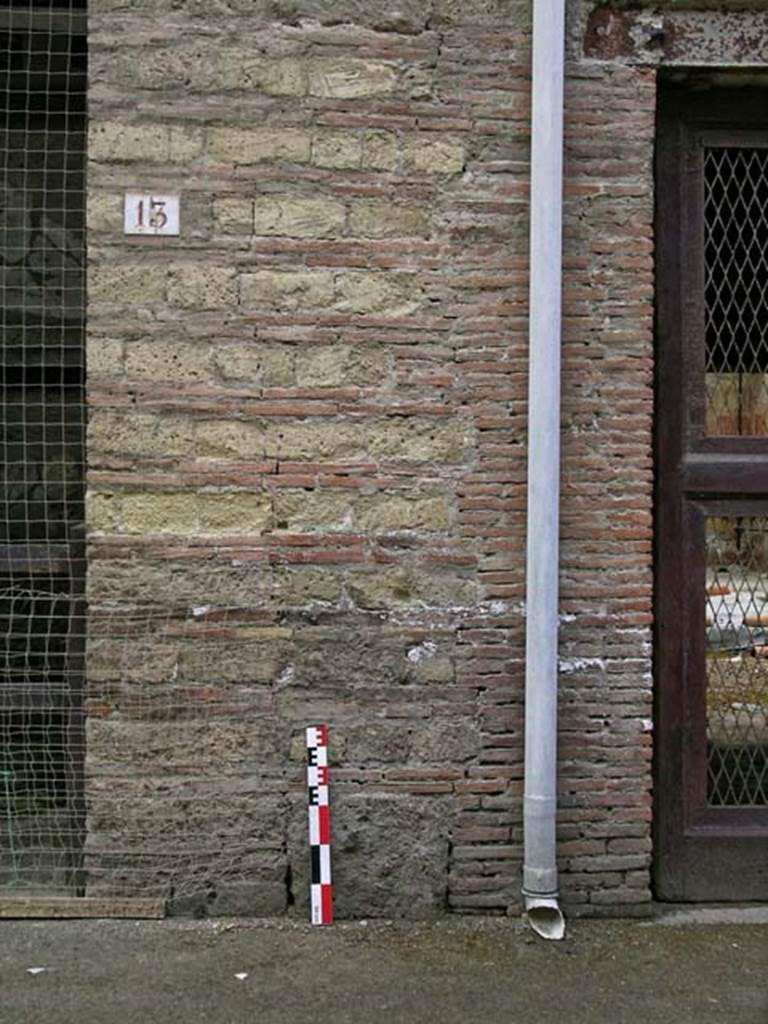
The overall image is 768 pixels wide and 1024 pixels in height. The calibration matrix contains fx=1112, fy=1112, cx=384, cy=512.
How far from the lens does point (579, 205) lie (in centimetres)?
428

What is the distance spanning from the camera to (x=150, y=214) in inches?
166

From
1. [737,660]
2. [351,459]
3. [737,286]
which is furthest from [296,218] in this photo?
[737,660]

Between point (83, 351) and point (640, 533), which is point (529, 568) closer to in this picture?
point (640, 533)

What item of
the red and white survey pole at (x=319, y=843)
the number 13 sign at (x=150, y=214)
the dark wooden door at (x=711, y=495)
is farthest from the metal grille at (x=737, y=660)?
the number 13 sign at (x=150, y=214)

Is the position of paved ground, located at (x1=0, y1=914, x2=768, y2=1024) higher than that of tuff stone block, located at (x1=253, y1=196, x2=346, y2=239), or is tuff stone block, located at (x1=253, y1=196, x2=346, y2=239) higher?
tuff stone block, located at (x1=253, y1=196, x2=346, y2=239)

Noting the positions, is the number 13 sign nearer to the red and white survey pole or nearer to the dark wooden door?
the dark wooden door

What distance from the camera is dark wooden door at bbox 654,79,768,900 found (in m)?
4.43

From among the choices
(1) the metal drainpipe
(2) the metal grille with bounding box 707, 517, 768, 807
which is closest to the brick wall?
(1) the metal drainpipe

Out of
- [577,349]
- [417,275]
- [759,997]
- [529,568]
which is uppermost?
[417,275]

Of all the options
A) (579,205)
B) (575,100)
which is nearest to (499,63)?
(575,100)

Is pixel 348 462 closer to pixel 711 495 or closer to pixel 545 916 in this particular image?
pixel 711 495

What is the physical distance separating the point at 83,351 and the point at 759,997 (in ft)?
11.3

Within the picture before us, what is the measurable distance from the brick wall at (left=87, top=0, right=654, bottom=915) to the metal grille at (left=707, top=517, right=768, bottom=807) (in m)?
0.41

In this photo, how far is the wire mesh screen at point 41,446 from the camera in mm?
4414
